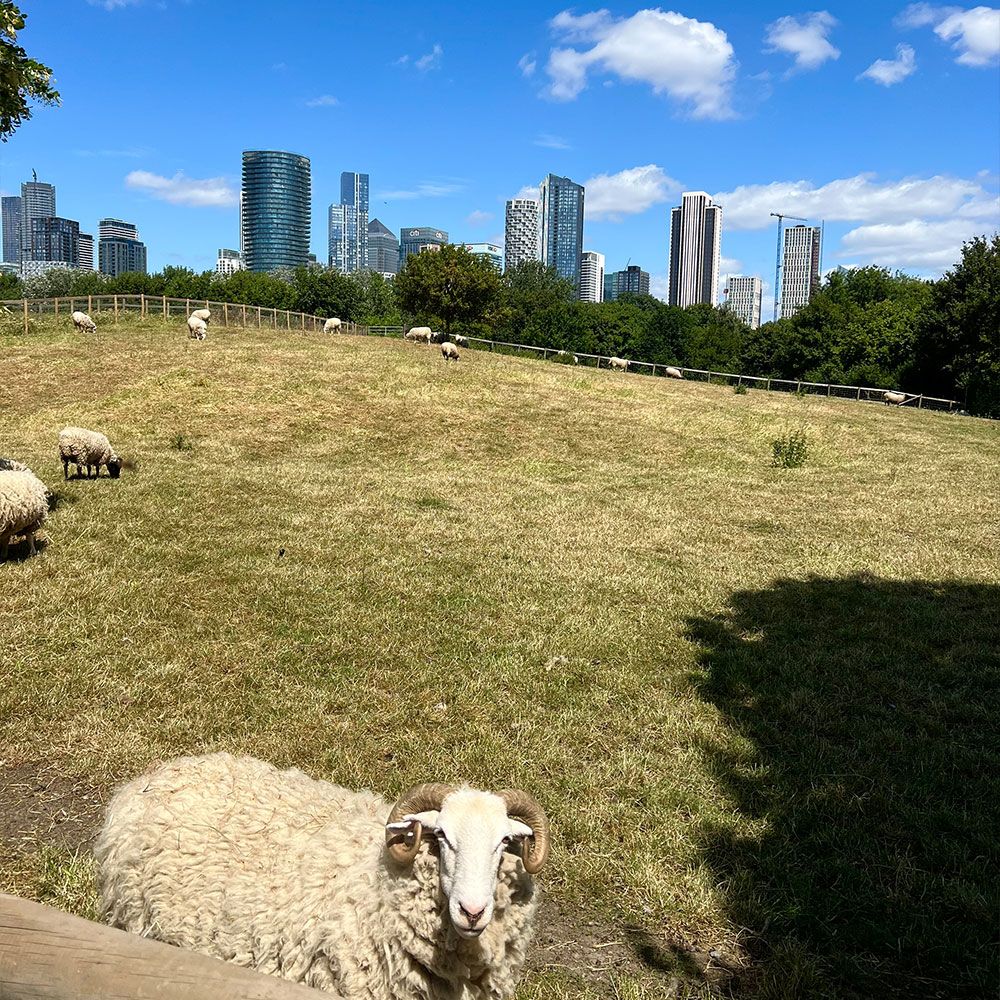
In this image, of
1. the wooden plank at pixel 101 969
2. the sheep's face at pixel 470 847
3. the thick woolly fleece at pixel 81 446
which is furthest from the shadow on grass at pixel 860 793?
the thick woolly fleece at pixel 81 446

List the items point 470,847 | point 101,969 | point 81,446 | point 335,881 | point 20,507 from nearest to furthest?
point 101,969, point 470,847, point 335,881, point 20,507, point 81,446

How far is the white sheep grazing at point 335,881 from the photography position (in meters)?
3.22

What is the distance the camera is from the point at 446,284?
64.5 meters

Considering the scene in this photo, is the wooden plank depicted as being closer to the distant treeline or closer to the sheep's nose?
the sheep's nose

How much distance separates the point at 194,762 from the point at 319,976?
1.50 m

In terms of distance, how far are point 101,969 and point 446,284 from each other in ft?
216

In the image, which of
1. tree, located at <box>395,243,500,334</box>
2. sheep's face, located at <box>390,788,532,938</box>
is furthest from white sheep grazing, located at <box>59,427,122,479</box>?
tree, located at <box>395,243,500,334</box>

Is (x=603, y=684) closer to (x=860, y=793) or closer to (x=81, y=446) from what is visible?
(x=860, y=793)

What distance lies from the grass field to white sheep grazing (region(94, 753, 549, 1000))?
889 millimetres

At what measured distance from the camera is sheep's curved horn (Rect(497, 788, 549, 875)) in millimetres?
3191

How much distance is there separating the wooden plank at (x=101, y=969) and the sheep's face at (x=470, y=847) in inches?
47.3

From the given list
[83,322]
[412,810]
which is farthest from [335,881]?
[83,322]

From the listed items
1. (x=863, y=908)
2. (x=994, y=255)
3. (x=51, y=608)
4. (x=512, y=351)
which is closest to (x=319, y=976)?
(x=863, y=908)

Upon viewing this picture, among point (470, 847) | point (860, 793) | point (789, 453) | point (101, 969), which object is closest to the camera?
point (101, 969)
